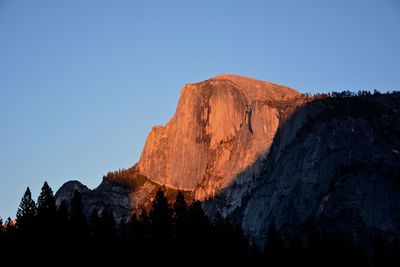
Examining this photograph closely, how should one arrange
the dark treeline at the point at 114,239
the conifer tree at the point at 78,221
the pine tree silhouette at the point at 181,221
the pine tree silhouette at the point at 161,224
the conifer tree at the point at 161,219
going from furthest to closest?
the pine tree silhouette at the point at 181,221 < the conifer tree at the point at 161,219 < the conifer tree at the point at 78,221 < the pine tree silhouette at the point at 161,224 < the dark treeline at the point at 114,239

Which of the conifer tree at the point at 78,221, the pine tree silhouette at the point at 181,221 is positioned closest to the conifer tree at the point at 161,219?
the pine tree silhouette at the point at 181,221

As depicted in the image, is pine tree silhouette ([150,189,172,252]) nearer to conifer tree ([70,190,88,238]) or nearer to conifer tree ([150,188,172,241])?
conifer tree ([150,188,172,241])

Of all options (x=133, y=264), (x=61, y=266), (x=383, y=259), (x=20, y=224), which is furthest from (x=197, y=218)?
(x=383, y=259)

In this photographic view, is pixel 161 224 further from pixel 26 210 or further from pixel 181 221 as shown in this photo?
pixel 26 210

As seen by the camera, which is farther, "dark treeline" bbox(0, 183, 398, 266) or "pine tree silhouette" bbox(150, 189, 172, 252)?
"pine tree silhouette" bbox(150, 189, 172, 252)

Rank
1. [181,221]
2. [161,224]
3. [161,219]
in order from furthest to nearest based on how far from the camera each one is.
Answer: [181,221] < [161,219] < [161,224]

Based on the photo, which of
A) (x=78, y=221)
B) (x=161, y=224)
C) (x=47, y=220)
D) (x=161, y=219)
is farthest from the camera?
(x=78, y=221)

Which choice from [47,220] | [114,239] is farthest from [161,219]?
[47,220]

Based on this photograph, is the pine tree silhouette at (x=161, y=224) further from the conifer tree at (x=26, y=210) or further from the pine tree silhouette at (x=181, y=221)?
the conifer tree at (x=26, y=210)

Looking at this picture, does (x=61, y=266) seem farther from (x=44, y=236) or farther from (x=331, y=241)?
(x=331, y=241)

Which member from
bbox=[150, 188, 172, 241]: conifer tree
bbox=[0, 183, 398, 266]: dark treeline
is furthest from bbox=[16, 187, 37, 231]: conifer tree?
bbox=[150, 188, 172, 241]: conifer tree

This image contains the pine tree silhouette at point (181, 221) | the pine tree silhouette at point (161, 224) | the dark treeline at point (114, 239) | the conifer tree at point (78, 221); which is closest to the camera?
the dark treeline at point (114, 239)

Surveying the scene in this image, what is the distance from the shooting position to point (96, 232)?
80.7m

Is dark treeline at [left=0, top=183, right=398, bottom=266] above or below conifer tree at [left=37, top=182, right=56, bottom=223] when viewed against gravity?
below
